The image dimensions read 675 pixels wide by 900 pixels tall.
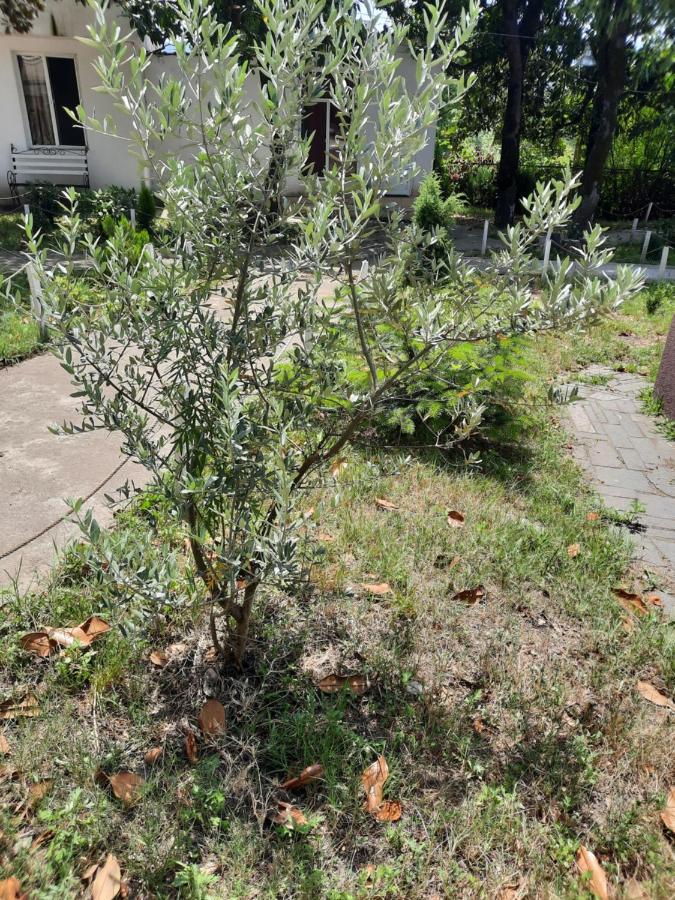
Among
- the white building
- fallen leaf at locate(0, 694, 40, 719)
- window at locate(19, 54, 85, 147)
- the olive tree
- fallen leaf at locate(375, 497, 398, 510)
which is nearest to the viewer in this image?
the olive tree

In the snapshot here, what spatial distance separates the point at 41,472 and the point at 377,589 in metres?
2.17

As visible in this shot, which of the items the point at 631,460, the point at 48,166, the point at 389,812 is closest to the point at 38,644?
the point at 389,812

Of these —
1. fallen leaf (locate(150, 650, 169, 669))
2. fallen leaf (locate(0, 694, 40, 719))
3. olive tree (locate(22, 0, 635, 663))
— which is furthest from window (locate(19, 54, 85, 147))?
fallen leaf (locate(0, 694, 40, 719))

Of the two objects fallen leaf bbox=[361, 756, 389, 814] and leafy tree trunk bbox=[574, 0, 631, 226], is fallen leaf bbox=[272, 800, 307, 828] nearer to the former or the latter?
fallen leaf bbox=[361, 756, 389, 814]

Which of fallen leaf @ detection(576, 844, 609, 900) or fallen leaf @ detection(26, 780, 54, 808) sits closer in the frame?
fallen leaf @ detection(576, 844, 609, 900)

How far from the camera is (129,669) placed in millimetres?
2309

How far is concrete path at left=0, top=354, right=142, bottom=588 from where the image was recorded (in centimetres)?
300

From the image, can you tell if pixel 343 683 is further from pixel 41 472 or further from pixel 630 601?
pixel 41 472

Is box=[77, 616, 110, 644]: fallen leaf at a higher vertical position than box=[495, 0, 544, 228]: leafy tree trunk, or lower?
lower

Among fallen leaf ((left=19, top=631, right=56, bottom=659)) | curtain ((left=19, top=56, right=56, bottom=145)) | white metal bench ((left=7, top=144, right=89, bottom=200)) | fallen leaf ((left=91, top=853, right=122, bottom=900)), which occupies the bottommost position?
fallen leaf ((left=91, top=853, right=122, bottom=900))

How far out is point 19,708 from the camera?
213 centimetres

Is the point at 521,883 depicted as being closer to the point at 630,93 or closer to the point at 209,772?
the point at 209,772

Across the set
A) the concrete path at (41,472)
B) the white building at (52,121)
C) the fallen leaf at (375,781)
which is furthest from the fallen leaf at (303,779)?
the white building at (52,121)

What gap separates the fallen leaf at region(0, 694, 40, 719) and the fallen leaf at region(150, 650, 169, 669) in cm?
40
